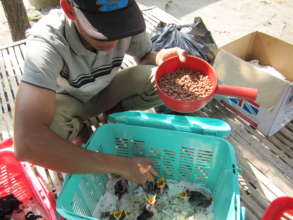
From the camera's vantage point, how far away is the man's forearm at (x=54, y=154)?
2.88ft

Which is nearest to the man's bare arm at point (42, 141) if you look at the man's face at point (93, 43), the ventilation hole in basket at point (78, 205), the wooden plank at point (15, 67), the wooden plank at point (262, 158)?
the ventilation hole in basket at point (78, 205)

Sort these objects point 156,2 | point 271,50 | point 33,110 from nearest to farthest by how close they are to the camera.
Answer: point 33,110 → point 271,50 → point 156,2

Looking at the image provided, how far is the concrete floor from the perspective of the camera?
255 cm

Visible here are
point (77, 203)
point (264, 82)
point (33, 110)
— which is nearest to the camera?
point (33, 110)

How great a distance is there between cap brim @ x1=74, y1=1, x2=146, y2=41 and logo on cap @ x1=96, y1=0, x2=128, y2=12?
1 centimetres

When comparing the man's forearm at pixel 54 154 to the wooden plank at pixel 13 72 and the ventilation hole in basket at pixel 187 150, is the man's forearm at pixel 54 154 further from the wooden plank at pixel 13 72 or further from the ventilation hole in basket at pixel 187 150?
the wooden plank at pixel 13 72

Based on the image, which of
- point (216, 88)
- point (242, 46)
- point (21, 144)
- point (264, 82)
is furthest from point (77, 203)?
point (242, 46)

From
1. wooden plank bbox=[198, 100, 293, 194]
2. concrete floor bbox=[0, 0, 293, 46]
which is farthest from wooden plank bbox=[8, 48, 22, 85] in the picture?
wooden plank bbox=[198, 100, 293, 194]

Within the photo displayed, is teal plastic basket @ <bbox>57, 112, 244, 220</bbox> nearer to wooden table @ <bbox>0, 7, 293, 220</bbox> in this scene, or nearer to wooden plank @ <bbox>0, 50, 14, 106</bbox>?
wooden table @ <bbox>0, 7, 293, 220</bbox>

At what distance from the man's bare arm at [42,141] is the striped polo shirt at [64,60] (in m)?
0.05

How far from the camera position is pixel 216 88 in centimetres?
Result: 109

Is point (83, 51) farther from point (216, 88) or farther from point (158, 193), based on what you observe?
point (158, 193)

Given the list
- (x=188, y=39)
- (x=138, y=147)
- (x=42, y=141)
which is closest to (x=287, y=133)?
(x=188, y=39)

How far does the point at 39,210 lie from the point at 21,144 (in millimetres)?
501
